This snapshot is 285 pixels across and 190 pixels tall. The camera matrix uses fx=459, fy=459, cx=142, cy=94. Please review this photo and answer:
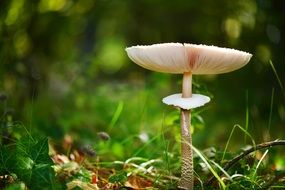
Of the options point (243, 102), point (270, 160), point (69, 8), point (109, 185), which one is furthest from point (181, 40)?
point (109, 185)

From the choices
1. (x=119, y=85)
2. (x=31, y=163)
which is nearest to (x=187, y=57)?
(x=31, y=163)

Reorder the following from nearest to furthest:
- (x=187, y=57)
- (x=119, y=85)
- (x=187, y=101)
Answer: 1. (x=187, y=57)
2. (x=187, y=101)
3. (x=119, y=85)

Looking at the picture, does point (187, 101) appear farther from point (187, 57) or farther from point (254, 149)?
point (254, 149)

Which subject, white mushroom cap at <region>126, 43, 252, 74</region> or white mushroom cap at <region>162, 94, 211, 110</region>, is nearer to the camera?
white mushroom cap at <region>126, 43, 252, 74</region>

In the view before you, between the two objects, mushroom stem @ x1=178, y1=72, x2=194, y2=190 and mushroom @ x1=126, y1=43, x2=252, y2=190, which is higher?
mushroom @ x1=126, y1=43, x2=252, y2=190

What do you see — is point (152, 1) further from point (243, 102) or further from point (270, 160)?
point (270, 160)

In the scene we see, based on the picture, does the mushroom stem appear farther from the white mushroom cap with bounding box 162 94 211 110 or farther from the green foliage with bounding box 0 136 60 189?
the green foliage with bounding box 0 136 60 189

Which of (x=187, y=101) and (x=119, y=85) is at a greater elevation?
(x=187, y=101)

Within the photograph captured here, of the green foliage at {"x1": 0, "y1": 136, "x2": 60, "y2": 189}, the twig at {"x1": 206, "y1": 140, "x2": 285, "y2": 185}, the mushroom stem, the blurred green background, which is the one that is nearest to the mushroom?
the mushroom stem
